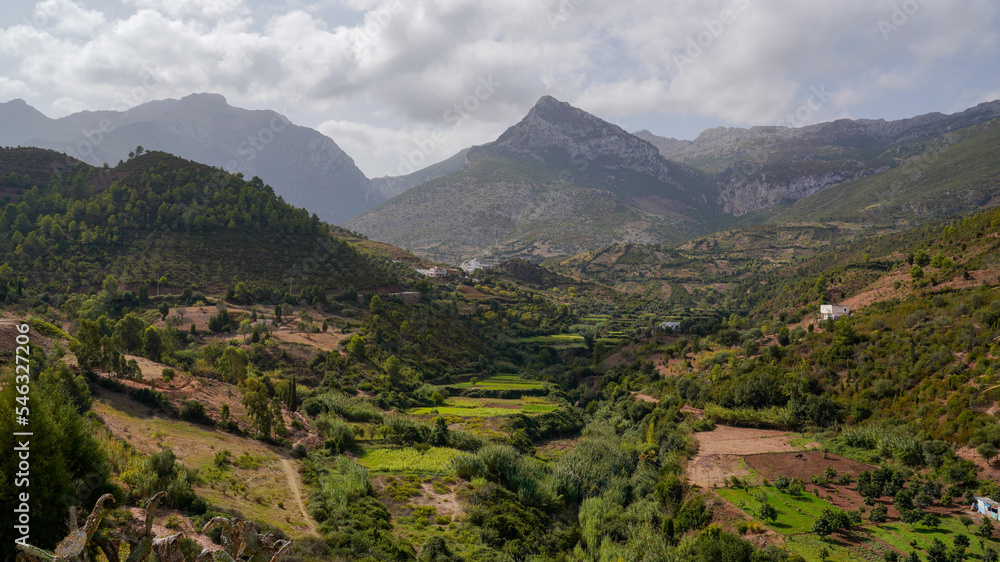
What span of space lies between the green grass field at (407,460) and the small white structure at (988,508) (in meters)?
24.1

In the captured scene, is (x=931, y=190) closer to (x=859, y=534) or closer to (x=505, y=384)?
(x=505, y=384)

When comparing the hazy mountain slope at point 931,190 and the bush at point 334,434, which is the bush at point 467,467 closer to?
the bush at point 334,434

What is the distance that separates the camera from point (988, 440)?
2216 centimetres

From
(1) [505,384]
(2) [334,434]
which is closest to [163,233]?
(1) [505,384]

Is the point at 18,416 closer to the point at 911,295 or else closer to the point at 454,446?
the point at 454,446

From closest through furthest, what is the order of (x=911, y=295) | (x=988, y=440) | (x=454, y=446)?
(x=988, y=440) < (x=454, y=446) < (x=911, y=295)

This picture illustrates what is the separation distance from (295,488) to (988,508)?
29230 mm

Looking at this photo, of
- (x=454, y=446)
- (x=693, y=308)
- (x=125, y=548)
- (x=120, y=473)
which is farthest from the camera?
(x=693, y=308)

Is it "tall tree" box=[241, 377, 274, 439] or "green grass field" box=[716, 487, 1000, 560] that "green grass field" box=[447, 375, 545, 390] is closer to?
"tall tree" box=[241, 377, 274, 439]

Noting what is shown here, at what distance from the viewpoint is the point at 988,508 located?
Result: 1872 centimetres

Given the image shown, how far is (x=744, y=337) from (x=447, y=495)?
42.4 metres

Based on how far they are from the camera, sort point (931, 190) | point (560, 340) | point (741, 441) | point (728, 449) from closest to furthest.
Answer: point (728, 449) → point (741, 441) → point (560, 340) → point (931, 190)

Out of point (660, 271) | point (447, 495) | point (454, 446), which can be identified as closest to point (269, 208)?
point (454, 446)

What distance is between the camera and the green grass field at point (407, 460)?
93.7 feet
